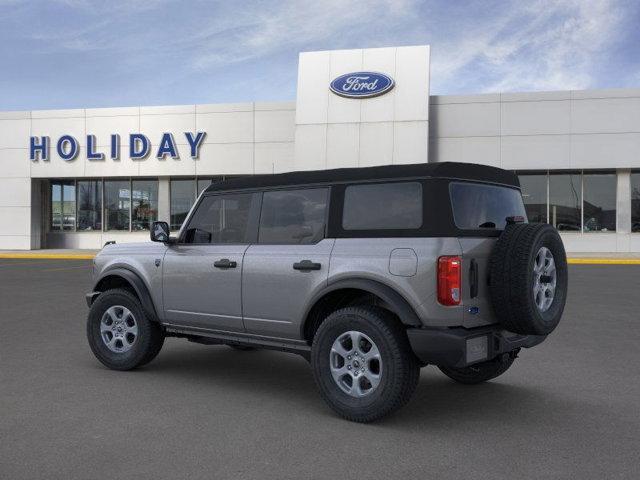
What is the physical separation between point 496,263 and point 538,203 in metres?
23.1

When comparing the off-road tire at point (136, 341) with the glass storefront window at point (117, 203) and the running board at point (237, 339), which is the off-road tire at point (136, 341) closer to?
the running board at point (237, 339)

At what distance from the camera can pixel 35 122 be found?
96.2 feet

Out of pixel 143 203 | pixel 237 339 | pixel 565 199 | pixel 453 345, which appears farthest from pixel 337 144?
pixel 453 345

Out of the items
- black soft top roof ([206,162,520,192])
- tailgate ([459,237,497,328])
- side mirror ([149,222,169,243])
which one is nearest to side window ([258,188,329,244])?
black soft top roof ([206,162,520,192])

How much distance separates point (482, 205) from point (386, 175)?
2.59 ft

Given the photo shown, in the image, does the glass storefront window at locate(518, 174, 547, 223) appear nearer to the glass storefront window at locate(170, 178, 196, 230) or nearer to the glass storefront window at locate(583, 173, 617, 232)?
the glass storefront window at locate(583, 173, 617, 232)

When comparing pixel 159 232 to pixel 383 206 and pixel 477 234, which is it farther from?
pixel 477 234

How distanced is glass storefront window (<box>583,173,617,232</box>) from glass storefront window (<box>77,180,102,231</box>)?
2175cm

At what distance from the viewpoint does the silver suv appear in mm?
4426

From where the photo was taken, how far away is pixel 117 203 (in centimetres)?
3019

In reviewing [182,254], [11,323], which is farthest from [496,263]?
[11,323]

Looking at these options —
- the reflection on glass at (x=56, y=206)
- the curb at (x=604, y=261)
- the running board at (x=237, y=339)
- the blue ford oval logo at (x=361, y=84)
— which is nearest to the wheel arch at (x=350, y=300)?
the running board at (x=237, y=339)

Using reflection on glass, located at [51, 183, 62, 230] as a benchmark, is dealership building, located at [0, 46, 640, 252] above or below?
above

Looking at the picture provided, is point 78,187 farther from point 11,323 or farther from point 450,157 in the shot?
point 11,323
